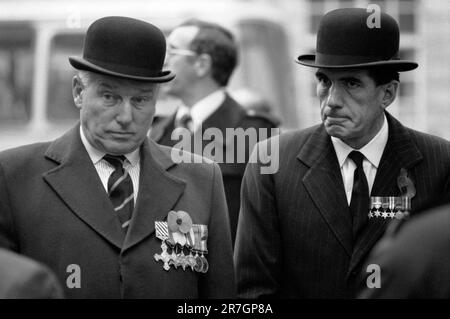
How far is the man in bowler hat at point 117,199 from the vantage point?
4.19 metres

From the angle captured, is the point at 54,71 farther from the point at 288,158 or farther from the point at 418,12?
the point at 418,12

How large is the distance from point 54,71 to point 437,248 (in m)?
9.18

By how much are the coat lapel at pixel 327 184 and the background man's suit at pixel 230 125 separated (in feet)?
4.31

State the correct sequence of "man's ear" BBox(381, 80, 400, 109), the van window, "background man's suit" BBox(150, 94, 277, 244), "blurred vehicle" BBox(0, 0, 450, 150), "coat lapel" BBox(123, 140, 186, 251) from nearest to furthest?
1. "coat lapel" BBox(123, 140, 186, 251)
2. "man's ear" BBox(381, 80, 400, 109)
3. "background man's suit" BBox(150, 94, 277, 244)
4. "blurred vehicle" BBox(0, 0, 450, 150)
5. the van window

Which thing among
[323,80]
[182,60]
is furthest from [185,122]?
[323,80]

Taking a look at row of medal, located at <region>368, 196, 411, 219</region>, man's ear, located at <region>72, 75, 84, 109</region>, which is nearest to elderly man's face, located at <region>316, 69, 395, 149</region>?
row of medal, located at <region>368, 196, 411, 219</region>

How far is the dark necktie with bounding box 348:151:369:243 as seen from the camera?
4.51 m

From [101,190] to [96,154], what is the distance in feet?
0.62

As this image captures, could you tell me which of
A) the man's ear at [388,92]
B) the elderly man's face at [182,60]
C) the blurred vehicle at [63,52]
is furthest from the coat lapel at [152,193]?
the blurred vehicle at [63,52]

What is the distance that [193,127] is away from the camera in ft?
21.1

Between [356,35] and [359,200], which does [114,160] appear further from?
[356,35]

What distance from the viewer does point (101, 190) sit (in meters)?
4.30

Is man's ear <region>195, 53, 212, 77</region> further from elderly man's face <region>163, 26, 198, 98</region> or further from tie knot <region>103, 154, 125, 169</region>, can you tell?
tie knot <region>103, 154, 125, 169</region>

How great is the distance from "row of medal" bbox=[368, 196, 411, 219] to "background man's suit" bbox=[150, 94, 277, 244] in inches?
59.2
